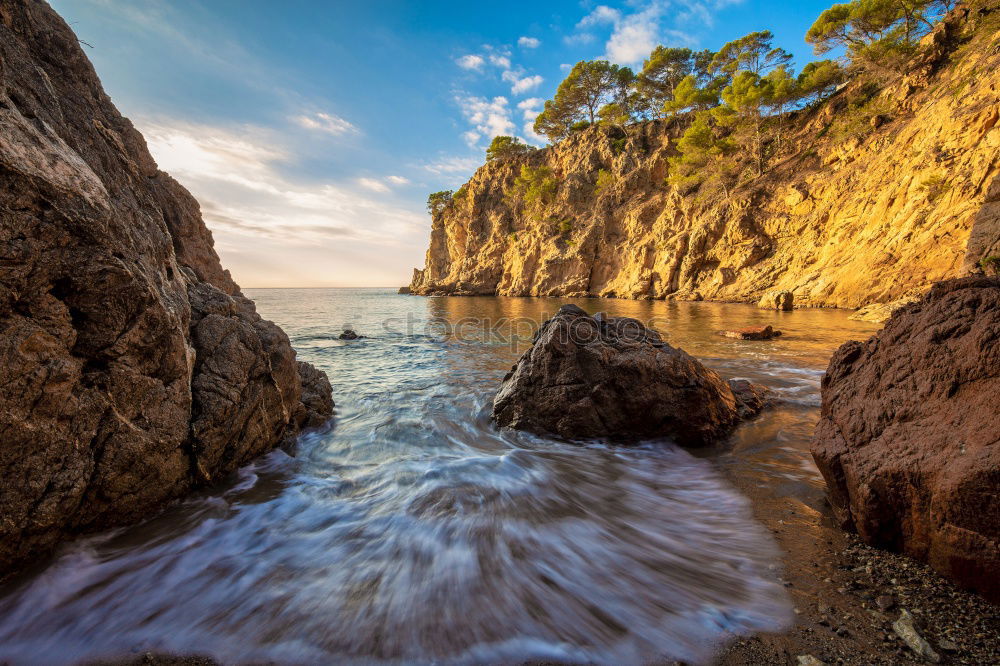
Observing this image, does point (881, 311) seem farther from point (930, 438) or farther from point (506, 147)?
point (506, 147)

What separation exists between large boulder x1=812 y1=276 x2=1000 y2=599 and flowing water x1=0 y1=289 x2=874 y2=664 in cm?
71

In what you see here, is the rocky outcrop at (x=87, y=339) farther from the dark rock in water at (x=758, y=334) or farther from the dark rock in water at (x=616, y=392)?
the dark rock in water at (x=758, y=334)

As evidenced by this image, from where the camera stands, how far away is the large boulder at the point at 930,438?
187cm

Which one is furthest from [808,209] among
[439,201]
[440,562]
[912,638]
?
[439,201]

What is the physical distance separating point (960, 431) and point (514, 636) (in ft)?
8.91

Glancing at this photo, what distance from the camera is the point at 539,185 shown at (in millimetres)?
51312

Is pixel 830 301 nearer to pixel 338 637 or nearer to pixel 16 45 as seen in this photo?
pixel 338 637

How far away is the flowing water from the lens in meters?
2.01

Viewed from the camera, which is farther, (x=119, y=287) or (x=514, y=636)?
(x=119, y=287)

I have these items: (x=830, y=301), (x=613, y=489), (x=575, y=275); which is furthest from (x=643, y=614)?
(x=575, y=275)

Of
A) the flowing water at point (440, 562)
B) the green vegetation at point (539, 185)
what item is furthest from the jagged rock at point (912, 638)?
the green vegetation at point (539, 185)

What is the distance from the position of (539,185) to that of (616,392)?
51.1 m

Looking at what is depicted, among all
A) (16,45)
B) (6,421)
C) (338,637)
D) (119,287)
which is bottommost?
(338,637)

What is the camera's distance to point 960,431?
2.08 metres
